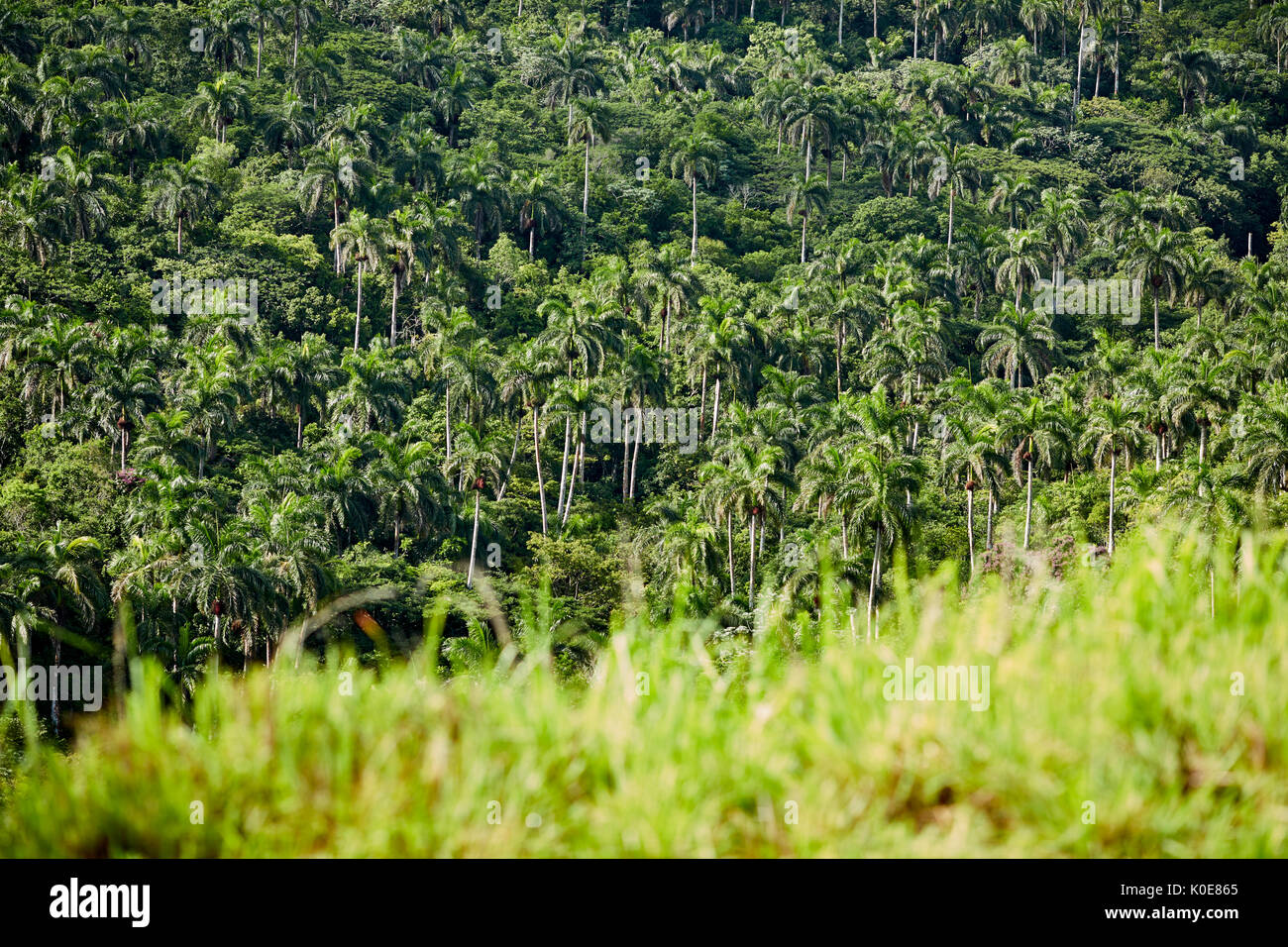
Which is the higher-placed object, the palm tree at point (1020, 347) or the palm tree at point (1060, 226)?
the palm tree at point (1060, 226)

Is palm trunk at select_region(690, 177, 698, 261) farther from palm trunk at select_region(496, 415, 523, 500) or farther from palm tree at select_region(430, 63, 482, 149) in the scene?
palm tree at select_region(430, 63, 482, 149)

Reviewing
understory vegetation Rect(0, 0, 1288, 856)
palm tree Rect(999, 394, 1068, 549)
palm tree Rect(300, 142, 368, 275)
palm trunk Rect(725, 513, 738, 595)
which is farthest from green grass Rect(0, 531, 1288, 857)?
palm tree Rect(300, 142, 368, 275)

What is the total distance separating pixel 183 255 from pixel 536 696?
70.7 meters

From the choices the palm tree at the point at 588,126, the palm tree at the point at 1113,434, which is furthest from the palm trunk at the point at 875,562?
the palm tree at the point at 588,126

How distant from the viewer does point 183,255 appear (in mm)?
71500

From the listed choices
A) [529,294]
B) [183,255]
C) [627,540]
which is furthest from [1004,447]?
[183,255]

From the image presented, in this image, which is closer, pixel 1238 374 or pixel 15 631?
pixel 15 631

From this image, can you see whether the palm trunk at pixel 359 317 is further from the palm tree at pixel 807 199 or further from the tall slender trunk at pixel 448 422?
the palm tree at pixel 807 199

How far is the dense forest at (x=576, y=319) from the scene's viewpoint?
49.1 meters

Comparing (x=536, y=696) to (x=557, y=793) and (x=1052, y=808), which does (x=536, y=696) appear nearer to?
(x=557, y=793)
